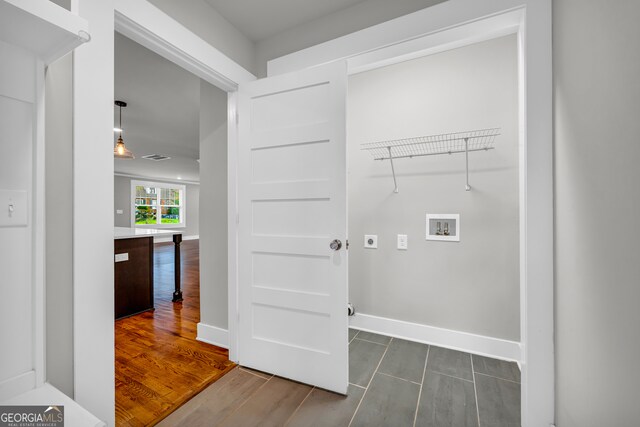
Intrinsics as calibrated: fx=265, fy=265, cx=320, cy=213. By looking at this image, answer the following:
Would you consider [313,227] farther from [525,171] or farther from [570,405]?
[570,405]

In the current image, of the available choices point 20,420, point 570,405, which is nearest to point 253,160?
point 20,420

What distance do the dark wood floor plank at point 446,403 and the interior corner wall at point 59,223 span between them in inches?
65.6

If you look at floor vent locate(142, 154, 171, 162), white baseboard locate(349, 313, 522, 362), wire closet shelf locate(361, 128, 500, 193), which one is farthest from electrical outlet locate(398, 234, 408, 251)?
floor vent locate(142, 154, 171, 162)

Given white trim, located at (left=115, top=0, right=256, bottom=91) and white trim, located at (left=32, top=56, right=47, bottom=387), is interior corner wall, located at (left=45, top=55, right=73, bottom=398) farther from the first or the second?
white trim, located at (left=115, top=0, right=256, bottom=91)

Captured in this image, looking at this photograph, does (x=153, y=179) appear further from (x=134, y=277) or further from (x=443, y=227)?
(x=443, y=227)

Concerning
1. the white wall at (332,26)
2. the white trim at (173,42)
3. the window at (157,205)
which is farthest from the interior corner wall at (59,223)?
Answer: the window at (157,205)

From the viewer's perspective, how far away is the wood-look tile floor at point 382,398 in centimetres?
142

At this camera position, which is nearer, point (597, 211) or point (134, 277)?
point (597, 211)

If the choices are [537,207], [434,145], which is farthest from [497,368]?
[434,145]

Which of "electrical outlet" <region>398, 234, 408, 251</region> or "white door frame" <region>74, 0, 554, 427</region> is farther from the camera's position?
"electrical outlet" <region>398, 234, 408, 251</region>

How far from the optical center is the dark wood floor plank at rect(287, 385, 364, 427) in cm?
141

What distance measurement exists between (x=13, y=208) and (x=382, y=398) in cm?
193

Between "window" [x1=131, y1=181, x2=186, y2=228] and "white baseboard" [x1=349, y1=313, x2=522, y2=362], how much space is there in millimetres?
10121

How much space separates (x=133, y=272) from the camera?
9.71 ft
